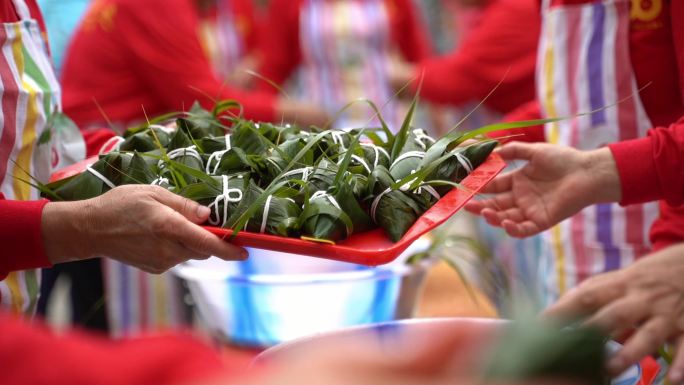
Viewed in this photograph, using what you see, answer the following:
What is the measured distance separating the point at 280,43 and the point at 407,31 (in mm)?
488

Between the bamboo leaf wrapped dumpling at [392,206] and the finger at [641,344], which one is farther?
the bamboo leaf wrapped dumpling at [392,206]

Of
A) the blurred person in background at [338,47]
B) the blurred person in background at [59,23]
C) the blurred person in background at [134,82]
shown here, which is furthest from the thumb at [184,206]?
the blurred person in background at [338,47]

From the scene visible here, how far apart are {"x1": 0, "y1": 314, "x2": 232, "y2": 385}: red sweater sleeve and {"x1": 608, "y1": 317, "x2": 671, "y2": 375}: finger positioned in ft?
1.19

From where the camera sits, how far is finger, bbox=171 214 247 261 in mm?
851

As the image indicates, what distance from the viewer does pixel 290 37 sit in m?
2.95

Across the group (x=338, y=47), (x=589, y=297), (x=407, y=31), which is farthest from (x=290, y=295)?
(x=407, y=31)

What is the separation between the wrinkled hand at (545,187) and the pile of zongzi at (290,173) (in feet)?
0.61

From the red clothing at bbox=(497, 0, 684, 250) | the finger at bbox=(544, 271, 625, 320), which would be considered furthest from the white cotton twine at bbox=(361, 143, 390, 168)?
the red clothing at bbox=(497, 0, 684, 250)

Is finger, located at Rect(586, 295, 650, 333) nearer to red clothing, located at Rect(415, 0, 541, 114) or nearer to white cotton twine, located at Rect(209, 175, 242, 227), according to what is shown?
white cotton twine, located at Rect(209, 175, 242, 227)

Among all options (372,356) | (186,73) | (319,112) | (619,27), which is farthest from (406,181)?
(319,112)

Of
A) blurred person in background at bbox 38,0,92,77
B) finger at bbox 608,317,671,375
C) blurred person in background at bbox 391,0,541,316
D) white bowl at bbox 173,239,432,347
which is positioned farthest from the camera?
blurred person in background at bbox 391,0,541,316

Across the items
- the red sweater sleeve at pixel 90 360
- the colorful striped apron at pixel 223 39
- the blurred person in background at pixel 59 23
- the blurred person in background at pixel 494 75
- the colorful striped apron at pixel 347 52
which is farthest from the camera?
the colorful striped apron at pixel 223 39

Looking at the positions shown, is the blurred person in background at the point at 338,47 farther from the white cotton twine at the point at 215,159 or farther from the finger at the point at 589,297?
the finger at the point at 589,297

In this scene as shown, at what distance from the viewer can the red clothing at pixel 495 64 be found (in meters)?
2.51
